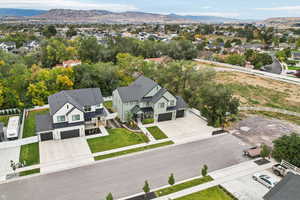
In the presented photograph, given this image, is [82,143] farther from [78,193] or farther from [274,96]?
[274,96]

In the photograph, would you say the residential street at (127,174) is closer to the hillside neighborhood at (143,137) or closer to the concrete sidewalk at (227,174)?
the hillside neighborhood at (143,137)

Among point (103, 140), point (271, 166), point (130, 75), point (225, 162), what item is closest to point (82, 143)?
point (103, 140)

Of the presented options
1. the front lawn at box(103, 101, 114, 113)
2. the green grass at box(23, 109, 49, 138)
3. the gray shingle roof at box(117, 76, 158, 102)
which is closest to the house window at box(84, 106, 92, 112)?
the gray shingle roof at box(117, 76, 158, 102)

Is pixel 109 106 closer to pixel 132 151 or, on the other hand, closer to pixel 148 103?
pixel 148 103

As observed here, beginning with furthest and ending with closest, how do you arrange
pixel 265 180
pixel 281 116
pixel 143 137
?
pixel 281 116, pixel 143 137, pixel 265 180

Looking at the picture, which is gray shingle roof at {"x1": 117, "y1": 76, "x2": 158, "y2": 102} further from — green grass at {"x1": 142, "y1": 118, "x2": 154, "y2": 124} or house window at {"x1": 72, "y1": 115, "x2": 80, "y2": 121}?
house window at {"x1": 72, "y1": 115, "x2": 80, "y2": 121}

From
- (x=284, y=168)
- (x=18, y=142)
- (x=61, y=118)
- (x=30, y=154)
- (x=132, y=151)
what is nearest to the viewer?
(x=284, y=168)

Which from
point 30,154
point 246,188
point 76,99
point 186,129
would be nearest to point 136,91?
point 76,99
